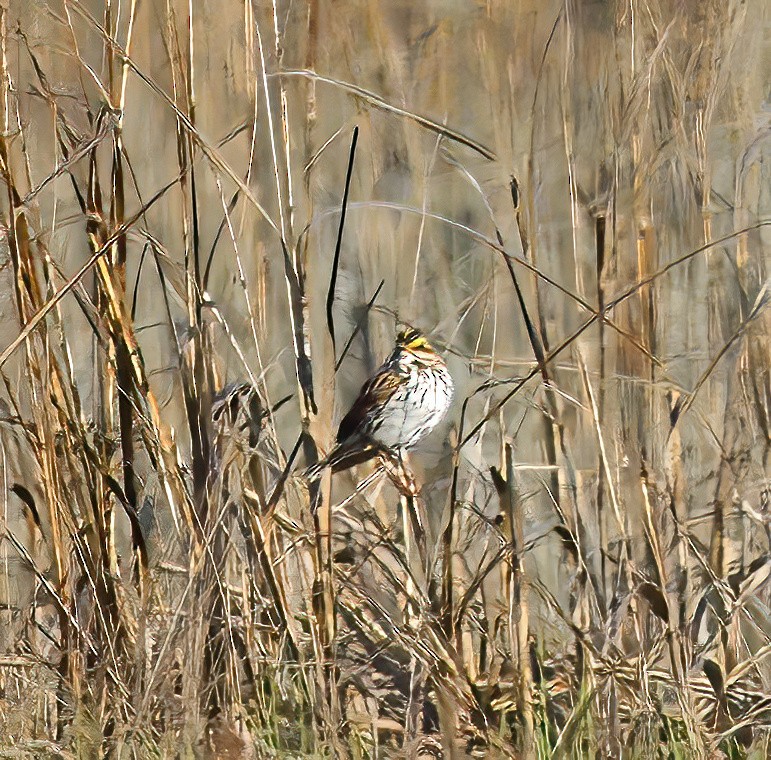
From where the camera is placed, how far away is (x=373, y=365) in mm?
1843

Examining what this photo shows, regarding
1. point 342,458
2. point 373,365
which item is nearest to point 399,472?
point 342,458

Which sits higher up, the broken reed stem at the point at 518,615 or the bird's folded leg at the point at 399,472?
the bird's folded leg at the point at 399,472

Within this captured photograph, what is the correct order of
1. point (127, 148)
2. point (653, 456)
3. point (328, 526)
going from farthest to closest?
point (127, 148)
point (653, 456)
point (328, 526)

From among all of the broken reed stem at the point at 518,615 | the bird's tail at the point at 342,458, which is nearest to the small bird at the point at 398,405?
the bird's tail at the point at 342,458

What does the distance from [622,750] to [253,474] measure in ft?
2.58

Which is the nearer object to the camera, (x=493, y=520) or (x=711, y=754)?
(x=711, y=754)

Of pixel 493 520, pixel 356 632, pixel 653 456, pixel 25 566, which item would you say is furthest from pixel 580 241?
pixel 25 566

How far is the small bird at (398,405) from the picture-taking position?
1758 millimetres

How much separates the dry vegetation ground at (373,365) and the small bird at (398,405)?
0.05 m

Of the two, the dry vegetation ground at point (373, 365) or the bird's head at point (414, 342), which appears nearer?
the dry vegetation ground at point (373, 365)

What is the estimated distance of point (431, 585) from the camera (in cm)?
167

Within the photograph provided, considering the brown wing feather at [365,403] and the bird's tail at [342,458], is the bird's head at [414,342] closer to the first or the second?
the brown wing feather at [365,403]

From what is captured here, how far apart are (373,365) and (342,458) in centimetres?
Result: 20

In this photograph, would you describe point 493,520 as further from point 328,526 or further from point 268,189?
point 268,189
